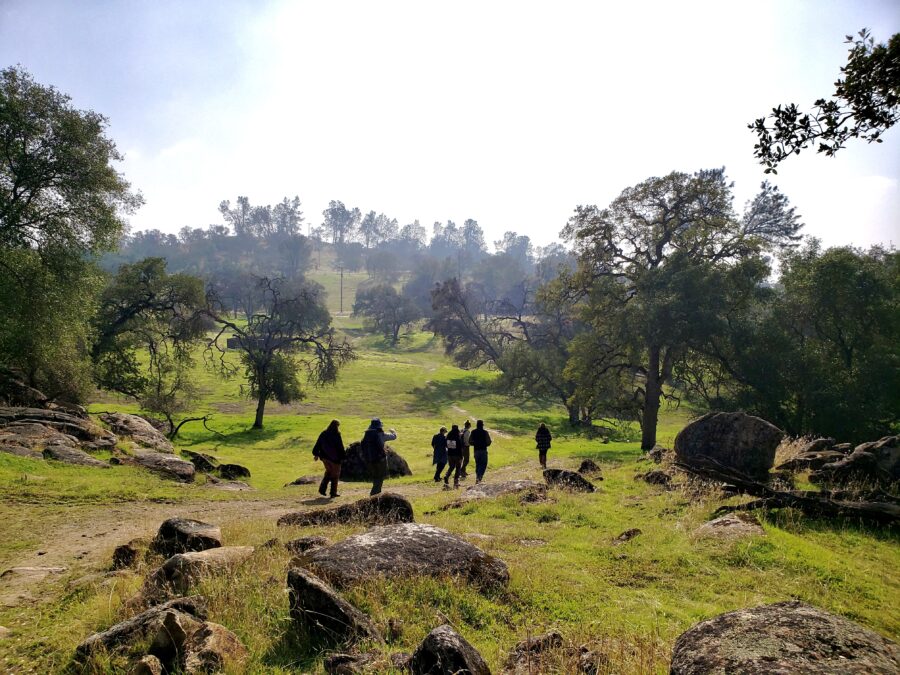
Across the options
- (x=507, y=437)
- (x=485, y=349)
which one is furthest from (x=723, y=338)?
(x=485, y=349)

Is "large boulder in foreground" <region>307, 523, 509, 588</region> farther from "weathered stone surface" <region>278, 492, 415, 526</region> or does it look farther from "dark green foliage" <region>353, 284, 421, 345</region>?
"dark green foliage" <region>353, 284, 421, 345</region>

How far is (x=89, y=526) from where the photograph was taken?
11547 mm

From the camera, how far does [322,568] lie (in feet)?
22.9

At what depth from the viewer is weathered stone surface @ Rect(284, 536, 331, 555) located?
27.5 feet

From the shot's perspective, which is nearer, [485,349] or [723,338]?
[723,338]

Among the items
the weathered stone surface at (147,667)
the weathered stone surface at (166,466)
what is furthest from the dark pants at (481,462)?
the weathered stone surface at (147,667)

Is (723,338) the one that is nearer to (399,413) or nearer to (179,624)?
(179,624)

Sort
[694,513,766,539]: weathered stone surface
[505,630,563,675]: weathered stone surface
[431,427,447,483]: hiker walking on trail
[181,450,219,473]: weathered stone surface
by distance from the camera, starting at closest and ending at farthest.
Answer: [505,630,563,675]: weathered stone surface < [694,513,766,539]: weathered stone surface < [431,427,447,483]: hiker walking on trail < [181,450,219,473]: weathered stone surface

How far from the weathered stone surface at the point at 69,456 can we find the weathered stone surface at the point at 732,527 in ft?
64.8

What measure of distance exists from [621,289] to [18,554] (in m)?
30.3

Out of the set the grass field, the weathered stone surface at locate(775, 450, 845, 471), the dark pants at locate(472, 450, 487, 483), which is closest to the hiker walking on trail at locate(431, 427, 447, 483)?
the grass field

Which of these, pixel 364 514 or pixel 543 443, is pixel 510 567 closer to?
pixel 364 514

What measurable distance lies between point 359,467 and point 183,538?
52.0 feet

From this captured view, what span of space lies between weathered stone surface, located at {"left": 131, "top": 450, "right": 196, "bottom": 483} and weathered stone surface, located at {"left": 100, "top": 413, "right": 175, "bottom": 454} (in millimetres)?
3884
